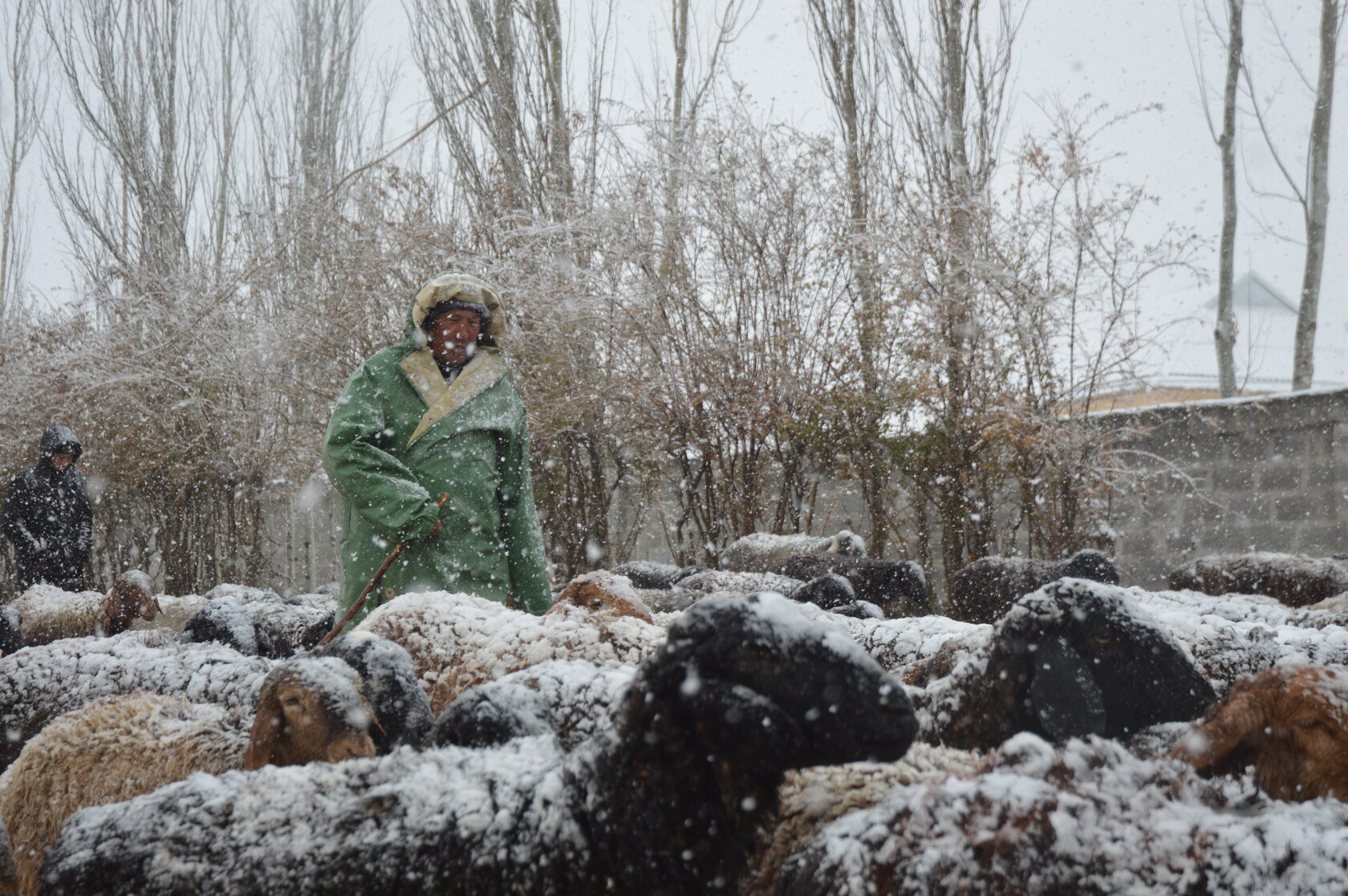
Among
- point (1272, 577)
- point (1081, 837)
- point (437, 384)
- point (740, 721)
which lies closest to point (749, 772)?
point (740, 721)

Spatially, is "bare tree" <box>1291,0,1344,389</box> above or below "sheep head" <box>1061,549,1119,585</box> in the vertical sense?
above

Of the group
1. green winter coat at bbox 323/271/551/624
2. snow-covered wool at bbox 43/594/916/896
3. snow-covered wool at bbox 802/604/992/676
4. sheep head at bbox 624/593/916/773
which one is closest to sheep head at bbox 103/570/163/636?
green winter coat at bbox 323/271/551/624

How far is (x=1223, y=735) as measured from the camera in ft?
3.73

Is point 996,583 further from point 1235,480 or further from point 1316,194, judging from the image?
point 1316,194

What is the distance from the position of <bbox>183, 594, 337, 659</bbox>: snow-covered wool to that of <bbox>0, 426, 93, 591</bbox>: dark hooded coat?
5555mm

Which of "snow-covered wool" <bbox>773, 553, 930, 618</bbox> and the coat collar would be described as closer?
the coat collar

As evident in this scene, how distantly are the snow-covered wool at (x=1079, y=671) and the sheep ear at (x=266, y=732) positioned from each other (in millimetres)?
1037

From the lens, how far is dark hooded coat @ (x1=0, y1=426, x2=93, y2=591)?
26.6 ft

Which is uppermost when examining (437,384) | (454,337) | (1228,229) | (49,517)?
(1228,229)

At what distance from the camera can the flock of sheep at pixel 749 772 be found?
0.90m

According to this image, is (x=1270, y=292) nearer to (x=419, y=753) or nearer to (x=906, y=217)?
(x=906, y=217)

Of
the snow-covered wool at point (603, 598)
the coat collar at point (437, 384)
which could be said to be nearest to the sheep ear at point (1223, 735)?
the snow-covered wool at point (603, 598)

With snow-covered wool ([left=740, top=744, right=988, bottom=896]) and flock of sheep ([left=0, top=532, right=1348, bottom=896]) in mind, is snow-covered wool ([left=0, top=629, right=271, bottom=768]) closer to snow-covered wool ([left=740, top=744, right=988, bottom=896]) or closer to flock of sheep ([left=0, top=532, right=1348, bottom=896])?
flock of sheep ([left=0, top=532, right=1348, bottom=896])

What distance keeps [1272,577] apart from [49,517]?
8.68 m
